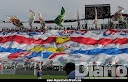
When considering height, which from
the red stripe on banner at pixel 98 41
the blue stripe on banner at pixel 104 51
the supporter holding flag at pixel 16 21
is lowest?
the blue stripe on banner at pixel 104 51

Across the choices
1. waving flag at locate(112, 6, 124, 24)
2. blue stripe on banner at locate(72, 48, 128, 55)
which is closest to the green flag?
waving flag at locate(112, 6, 124, 24)

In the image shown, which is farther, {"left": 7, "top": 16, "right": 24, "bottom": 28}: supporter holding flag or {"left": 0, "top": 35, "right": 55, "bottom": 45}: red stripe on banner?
{"left": 7, "top": 16, "right": 24, "bottom": 28}: supporter holding flag

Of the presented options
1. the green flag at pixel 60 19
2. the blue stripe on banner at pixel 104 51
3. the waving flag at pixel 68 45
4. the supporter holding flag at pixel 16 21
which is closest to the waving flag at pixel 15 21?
the supporter holding flag at pixel 16 21

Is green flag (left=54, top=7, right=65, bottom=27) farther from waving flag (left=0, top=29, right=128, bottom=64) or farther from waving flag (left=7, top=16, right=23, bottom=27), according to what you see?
waving flag (left=7, top=16, right=23, bottom=27)

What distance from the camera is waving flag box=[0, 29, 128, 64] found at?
37125mm

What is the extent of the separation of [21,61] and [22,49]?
594 inches

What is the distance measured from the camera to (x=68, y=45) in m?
42.7

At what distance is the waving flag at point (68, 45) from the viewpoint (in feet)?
122

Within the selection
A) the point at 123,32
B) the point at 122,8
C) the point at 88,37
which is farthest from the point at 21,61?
the point at 122,8

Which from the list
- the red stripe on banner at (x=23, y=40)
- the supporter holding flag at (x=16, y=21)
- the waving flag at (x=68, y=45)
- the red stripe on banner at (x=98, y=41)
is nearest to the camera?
the waving flag at (x=68, y=45)

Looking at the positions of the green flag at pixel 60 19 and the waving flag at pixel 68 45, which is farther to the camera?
the green flag at pixel 60 19

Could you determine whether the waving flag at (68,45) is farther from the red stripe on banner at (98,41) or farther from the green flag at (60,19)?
the green flag at (60,19)

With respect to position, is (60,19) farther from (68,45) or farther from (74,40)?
(68,45)

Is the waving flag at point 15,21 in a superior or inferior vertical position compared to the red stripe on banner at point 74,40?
superior
